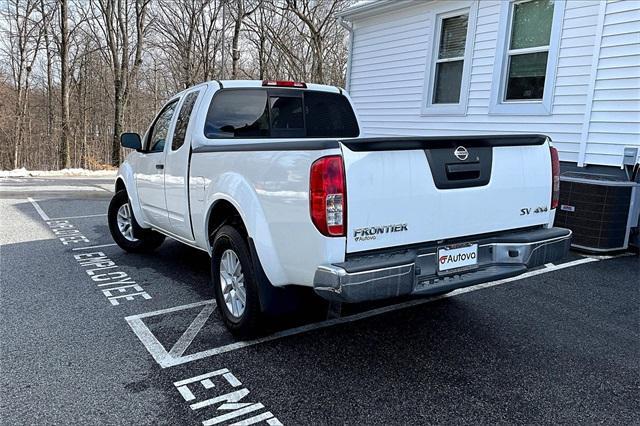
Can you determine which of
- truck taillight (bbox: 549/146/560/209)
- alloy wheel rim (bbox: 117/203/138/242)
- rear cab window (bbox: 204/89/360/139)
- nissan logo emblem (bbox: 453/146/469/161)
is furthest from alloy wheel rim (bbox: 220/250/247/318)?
alloy wheel rim (bbox: 117/203/138/242)

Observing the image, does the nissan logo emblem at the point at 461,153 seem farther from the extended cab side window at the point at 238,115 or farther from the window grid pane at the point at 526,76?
the window grid pane at the point at 526,76

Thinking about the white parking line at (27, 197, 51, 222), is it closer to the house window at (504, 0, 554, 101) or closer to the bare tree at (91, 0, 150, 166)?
the house window at (504, 0, 554, 101)

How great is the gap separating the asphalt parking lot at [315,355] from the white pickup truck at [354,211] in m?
0.46

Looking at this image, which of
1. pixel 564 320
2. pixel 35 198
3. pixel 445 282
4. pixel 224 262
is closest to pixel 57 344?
pixel 224 262

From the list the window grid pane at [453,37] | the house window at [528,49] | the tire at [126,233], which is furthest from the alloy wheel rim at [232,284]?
the window grid pane at [453,37]

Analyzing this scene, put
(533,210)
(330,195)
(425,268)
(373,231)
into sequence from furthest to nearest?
1. (533,210)
2. (425,268)
3. (373,231)
4. (330,195)

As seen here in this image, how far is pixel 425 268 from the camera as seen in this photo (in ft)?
9.03

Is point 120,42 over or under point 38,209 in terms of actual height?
over

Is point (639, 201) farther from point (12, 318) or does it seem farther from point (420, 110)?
point (12, 318)

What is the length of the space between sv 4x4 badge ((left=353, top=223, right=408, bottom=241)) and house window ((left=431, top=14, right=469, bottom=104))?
6994mm

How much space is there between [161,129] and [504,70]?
5.91 metres

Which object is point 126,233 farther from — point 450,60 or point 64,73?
point 64,73

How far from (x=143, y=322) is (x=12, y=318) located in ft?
3.25

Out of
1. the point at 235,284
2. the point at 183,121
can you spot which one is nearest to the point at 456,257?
the point at 235,284
